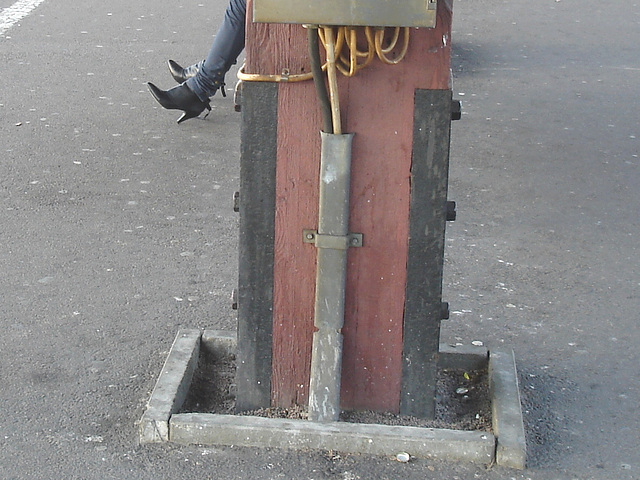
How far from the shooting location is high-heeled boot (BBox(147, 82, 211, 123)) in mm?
6438

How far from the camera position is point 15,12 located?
10062 millimetres

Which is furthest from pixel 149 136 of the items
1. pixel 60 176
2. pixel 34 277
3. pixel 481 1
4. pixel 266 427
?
pixel 481 1

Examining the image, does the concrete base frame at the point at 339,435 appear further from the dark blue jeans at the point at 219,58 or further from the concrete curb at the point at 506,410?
the dark blue jeans at the point at 219,58

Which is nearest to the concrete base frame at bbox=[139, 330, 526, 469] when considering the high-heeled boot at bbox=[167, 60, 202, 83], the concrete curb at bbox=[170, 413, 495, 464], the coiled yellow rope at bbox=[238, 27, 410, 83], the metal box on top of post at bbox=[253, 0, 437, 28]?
the concrete curb at bbox=[170, 413, 495, 464]

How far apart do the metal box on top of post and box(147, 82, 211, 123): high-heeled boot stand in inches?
151

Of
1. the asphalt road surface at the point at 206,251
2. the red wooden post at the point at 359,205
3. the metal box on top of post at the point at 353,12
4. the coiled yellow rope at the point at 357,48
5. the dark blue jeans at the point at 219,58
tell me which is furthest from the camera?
the dark blue jeans at the point at 219,58

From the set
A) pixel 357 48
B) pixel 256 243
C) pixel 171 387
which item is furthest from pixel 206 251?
pixel 357 48

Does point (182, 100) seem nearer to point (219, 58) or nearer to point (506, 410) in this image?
point (219, 58)

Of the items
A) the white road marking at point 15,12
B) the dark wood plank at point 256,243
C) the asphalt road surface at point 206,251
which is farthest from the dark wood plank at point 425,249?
the white road marking at point 15,12

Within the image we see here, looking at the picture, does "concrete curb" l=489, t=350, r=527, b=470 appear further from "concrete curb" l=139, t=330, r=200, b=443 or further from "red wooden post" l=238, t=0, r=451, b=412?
"concrete curb" l=139, t=330, r=200, b=443

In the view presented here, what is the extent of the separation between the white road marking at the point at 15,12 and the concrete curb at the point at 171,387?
653cm

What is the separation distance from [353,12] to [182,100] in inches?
159

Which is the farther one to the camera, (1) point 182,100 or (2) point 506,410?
(1) point 182,100

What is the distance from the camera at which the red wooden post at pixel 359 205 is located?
9.62ft
